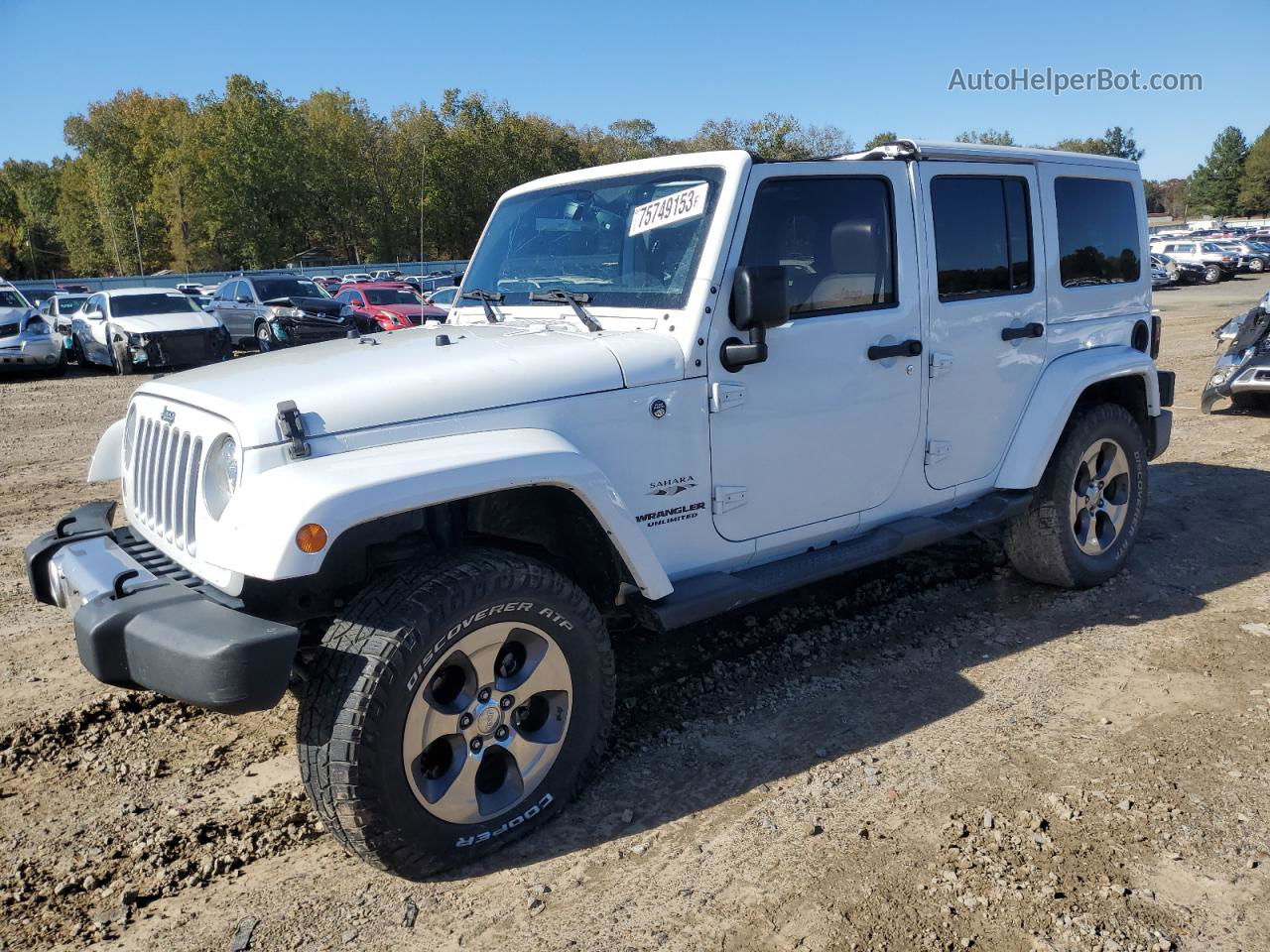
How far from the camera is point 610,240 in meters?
3.64

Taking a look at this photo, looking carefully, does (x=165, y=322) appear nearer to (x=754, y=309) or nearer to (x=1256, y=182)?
(x=754, y=309)

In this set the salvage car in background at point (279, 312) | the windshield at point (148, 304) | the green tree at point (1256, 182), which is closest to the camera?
the windshield at point (148, 304)

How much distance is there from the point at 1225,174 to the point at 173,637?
121 m

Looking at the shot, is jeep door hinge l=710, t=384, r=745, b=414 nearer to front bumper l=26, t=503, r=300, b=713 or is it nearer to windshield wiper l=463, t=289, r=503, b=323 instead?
windshield wiper l=463, t=289, r=503, b=323

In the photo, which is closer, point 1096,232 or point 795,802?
point 795,802

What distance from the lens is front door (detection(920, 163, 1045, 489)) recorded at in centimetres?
409

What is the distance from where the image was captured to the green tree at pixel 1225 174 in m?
99.5

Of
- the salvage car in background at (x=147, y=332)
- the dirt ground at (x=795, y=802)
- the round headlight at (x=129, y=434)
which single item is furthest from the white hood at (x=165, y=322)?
the round headlight at (x=129, y=434)

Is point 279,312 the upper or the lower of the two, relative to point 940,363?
upper

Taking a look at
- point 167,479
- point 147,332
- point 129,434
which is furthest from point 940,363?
point 147,332

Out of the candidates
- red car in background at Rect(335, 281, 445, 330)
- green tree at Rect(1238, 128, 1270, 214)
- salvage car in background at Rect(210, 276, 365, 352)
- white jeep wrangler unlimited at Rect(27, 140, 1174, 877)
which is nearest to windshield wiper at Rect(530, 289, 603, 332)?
white jeep wrangler unlimited at Rect(27, 140, 1174, 877)

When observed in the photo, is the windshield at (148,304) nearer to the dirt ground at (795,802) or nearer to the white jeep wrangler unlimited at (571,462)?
the dirt ground at (795,802)

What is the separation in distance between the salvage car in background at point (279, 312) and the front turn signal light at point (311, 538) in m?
16.5

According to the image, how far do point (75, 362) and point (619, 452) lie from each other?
20.4 metres
